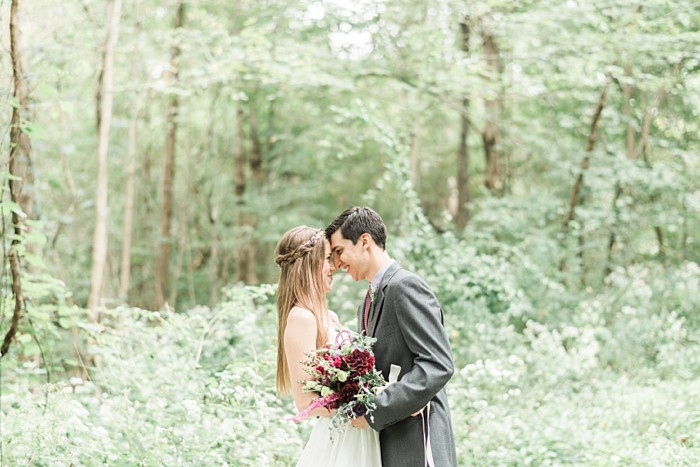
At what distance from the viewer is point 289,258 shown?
3445mm

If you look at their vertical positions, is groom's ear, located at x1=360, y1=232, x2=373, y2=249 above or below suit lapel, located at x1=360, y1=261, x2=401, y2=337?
above

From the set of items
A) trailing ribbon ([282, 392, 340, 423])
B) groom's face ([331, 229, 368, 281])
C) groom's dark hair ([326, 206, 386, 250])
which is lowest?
trailing ribbon ([282, 392, 340, 423])

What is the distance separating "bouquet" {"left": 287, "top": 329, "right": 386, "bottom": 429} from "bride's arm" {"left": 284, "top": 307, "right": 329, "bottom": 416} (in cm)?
19

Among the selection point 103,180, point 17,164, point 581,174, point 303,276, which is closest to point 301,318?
point 303,276

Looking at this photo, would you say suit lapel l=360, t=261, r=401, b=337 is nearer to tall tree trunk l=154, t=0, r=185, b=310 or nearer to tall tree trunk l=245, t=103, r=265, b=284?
tall tree trunk l=154, t=0, r=185, b=310

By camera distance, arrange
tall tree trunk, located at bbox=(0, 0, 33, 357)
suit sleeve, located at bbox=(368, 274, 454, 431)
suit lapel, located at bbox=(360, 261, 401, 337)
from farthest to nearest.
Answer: tall tree trunk, located at bbox=(0, 0, 33, 357) → suit lapel, located at bbox=(360, 261, 401, 337) → suit sleeve, located at bbox=(368, 274, 454, 431)

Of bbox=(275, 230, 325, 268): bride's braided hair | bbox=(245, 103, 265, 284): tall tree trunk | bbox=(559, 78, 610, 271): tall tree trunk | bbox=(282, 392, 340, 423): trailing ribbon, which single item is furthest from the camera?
bbox=(245, 103, 265, 284): tall tree trunk

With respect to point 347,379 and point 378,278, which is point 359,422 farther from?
point 378,278

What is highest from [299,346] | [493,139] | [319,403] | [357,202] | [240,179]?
[299,346]

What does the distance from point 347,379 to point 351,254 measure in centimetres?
58

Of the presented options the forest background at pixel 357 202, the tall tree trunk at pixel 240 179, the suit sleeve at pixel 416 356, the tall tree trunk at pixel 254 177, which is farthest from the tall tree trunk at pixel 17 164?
the tall tree trunk at pixel 254 177

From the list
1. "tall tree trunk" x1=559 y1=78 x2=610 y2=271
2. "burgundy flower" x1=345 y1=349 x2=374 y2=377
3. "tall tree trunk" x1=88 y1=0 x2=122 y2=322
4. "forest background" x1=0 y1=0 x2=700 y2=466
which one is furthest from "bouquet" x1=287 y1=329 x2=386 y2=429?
"tall tree trunk" x1=559 y1=78 x2=610 y2=271

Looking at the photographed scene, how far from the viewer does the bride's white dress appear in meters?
3.22

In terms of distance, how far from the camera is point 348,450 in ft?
10.6
